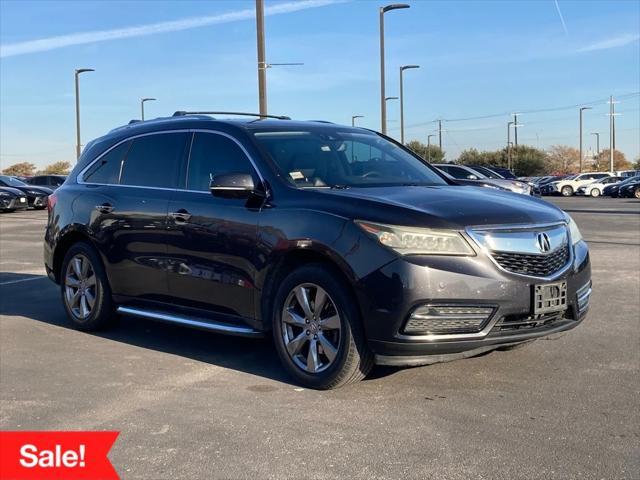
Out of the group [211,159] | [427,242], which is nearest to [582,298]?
[427,242]

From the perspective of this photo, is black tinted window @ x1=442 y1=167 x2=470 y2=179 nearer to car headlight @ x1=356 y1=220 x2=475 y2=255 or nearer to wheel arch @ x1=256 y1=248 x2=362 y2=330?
wheel arch @ x1=256 y1=248 x2=362 y2=330

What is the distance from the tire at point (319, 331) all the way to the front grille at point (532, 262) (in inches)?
A: 37.4

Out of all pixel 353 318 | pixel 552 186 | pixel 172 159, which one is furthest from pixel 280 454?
pixel 552 186

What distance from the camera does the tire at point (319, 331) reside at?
14.3 ft

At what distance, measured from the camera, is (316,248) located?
4.47 metres

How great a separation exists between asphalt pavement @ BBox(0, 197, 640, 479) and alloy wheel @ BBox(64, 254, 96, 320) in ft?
0.76

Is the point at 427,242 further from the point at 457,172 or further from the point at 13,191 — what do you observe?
the point at 13,191

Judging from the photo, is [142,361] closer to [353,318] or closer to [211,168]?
[211,168]

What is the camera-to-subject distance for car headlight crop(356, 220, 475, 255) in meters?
4.14

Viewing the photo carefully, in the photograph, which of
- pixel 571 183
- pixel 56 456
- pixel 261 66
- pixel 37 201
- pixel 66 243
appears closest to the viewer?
pixel 56 456

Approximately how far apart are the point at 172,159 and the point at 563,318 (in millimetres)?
3281

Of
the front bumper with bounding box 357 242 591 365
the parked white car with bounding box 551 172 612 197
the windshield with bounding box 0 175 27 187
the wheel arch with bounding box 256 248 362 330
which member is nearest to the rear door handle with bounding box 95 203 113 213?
the wheel arch with bounding box 256 248 362 330

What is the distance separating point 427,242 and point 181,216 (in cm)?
212

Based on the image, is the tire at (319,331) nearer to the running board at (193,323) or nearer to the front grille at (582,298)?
the running board at (193,323)
